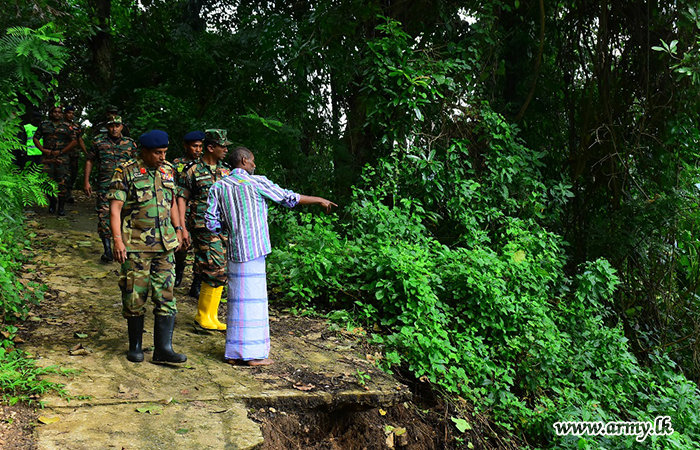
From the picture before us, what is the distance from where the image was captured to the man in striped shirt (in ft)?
15.2

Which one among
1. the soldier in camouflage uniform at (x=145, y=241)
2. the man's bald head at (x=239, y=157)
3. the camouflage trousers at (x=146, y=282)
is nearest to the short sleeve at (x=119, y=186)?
the soldier in camouflage uniform at (x=145, y=241)

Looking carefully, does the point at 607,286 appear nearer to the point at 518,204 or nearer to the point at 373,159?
the point at 518,204

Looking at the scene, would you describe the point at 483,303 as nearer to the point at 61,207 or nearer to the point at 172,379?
the point at 172,379

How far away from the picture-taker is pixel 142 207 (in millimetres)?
4520

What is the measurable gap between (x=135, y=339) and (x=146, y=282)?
0.48 metres

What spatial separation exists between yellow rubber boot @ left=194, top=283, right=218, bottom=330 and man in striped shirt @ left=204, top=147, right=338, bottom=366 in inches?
33.5

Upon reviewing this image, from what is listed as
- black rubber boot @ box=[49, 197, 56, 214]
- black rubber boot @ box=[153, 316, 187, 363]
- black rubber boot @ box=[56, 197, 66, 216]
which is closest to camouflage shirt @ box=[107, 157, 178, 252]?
black rubber boot @ box=[153, 316, 187, 363]

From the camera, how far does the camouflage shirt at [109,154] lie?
7.66 meters

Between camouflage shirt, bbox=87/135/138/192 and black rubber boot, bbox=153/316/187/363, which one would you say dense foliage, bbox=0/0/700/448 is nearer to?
camouflage shirt, bbox=87/135/138/192

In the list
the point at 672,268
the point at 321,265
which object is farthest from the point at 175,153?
the point at 672,268

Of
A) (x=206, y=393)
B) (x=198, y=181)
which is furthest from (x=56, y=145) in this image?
(x=206, y=393)

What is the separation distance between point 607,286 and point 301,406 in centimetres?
469

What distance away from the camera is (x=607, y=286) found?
725 cm

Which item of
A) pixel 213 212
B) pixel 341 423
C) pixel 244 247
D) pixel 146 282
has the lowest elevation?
pixel 341 423
